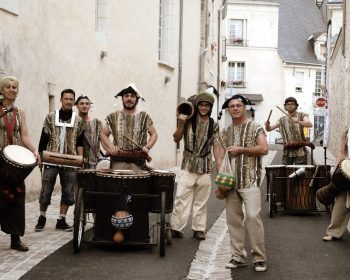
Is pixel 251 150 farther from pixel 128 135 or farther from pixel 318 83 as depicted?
pixel 318 83

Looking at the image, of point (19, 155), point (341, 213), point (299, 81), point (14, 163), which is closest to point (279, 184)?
point (341, 213)

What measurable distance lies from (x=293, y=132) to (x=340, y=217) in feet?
9.56

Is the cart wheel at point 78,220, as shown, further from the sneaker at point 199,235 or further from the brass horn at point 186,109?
the brass horn at point 186,109

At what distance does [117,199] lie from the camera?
746 cm

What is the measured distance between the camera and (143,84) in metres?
19.6

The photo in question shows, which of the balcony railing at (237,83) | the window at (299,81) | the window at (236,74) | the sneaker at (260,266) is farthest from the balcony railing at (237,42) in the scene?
the sneaker at (260,266)

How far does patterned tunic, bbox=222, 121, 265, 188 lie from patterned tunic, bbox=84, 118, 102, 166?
302 centimetres

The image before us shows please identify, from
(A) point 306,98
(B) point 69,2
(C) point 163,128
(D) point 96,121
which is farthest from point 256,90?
(D) point 96,121

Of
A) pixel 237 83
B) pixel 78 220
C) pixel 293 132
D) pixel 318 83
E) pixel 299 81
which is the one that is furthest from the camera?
pixel 318 83

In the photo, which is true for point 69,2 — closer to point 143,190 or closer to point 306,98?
point 143,190

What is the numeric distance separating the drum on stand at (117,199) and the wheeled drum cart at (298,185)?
11.6 ft

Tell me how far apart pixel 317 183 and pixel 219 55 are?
26.2m

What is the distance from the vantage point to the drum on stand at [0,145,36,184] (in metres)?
6.99

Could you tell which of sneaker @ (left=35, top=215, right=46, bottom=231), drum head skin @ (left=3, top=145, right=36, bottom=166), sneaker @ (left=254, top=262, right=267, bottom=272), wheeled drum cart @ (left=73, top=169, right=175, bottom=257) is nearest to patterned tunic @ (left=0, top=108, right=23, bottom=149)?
drum head skin @ (left=3, top=145, right=36, bottom=166)
